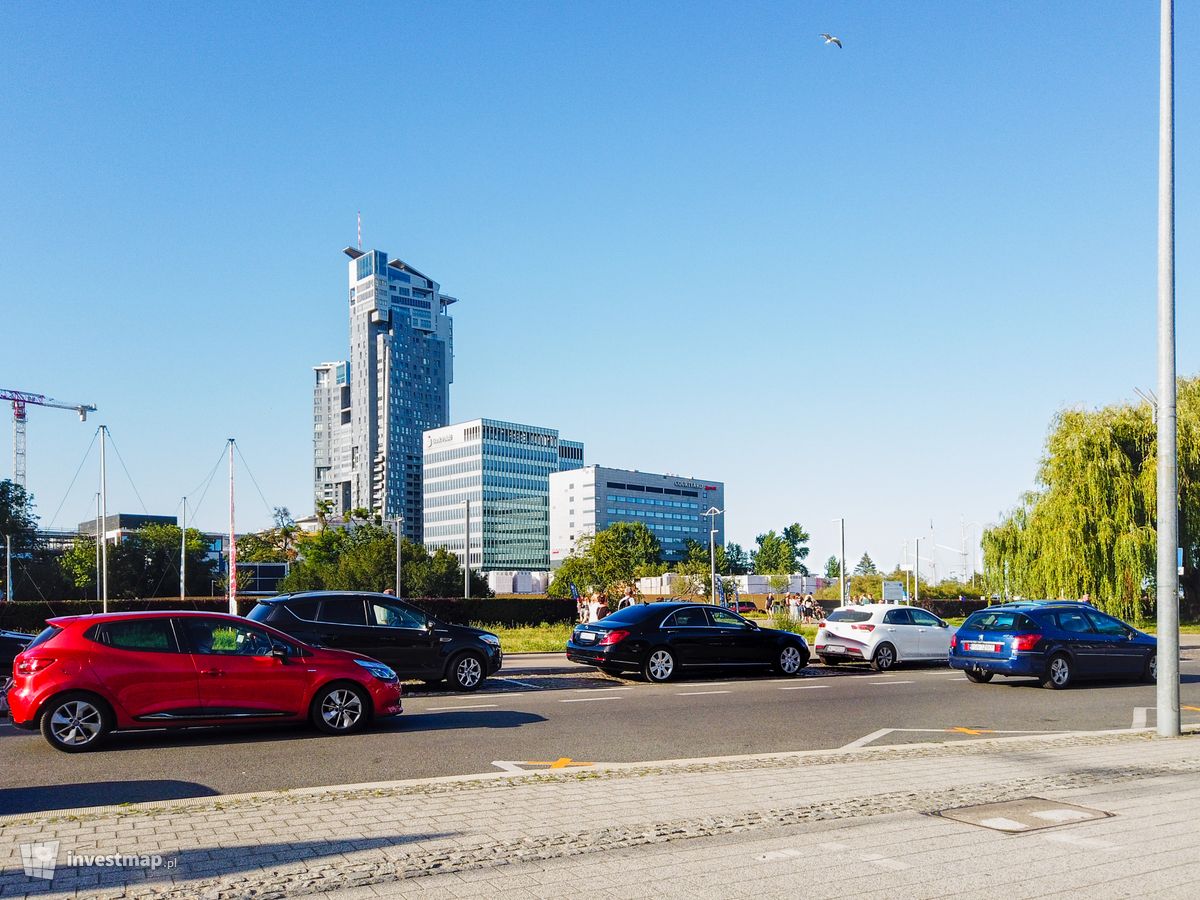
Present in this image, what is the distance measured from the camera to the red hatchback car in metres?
11.2

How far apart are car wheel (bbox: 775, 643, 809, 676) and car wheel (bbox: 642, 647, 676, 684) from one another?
263cm

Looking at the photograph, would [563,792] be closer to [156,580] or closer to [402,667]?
[402,667]

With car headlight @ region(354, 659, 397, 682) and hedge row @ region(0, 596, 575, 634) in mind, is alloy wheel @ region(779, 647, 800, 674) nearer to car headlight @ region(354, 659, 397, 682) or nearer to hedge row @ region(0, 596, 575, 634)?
car headlight @ region(354, 659, 397, 682)

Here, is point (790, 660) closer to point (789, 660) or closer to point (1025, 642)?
point (789, 660)

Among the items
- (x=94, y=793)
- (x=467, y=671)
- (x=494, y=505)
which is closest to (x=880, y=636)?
(x=467, y=671)

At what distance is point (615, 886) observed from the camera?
6.00 metres

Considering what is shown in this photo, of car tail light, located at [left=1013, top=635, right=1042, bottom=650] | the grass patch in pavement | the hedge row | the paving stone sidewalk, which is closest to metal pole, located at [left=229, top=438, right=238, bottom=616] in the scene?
the hedge row

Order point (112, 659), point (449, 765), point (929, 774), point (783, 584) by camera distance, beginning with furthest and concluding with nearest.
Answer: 1. point (783, 584)
2. point (112, 659)
3. point (449, 765)
4. point (929, 774)

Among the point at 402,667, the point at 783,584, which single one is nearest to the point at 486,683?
the point at 402,667

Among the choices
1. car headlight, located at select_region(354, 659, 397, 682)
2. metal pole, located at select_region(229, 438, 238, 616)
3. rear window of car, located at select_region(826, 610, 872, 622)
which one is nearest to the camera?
car headlight, located at select_region(354, 659, 397, 682)

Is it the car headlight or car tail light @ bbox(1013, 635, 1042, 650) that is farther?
car tail light @ bbox(1013, 635, 1042, 650)

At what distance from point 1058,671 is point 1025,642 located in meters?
0.86

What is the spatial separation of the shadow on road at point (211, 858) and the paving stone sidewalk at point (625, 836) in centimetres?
2

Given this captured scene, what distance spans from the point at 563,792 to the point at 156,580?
102m
